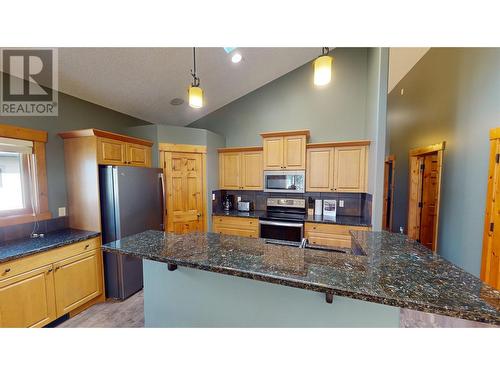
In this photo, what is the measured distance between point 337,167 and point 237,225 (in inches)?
75.9

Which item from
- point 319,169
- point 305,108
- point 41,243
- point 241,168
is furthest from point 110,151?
point 305,108

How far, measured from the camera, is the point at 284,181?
353cm

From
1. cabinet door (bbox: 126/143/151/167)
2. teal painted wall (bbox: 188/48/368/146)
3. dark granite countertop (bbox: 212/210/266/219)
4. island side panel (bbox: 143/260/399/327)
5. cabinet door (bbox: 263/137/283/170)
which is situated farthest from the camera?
dark granite countertop (bbox: 212/210/266/219)

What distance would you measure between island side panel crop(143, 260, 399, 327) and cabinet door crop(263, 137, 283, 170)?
2508mm

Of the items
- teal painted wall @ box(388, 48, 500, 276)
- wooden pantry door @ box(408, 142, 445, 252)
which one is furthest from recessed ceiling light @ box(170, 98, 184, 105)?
wooden pantry door @ box(408, 142, 445, 252)

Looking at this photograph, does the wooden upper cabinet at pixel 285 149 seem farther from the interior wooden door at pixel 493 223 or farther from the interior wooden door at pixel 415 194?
the interior wooden door at pixel 415 194

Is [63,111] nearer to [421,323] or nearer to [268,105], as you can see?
[268,105]

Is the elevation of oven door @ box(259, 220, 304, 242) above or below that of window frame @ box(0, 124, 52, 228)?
below

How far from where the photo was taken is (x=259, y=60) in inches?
125

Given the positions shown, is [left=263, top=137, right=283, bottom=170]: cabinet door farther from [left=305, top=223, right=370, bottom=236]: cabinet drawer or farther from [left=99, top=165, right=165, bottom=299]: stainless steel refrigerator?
[left=99, top=165, right=165, bottom=299]: stainless steel refrigerator

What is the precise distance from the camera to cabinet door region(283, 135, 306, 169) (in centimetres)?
336

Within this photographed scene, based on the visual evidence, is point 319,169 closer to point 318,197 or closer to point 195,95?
point 318,197

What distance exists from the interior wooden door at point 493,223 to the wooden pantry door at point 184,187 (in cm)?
363

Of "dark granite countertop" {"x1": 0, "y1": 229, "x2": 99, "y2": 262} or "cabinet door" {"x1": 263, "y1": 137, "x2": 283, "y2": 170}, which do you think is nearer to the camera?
"dark granite countertop" {"x1": 0, "y1": 229, "x2": 99, "y2": 262}
